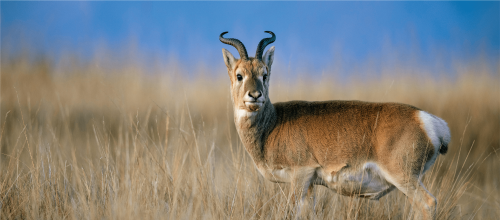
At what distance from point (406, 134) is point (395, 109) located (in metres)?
0.39

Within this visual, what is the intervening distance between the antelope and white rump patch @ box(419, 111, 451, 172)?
0.04 feet

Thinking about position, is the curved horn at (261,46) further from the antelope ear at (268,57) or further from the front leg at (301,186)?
the front leg at (301,186)

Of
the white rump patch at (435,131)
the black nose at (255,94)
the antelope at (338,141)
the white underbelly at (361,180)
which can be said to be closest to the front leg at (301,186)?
the antelope at (338,141)

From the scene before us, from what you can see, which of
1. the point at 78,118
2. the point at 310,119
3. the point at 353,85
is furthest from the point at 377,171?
the point at 78,118

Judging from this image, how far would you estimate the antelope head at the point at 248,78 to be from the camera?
448cm

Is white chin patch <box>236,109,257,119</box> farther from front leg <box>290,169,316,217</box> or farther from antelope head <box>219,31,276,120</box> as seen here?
front leg <box>290,169,316,217</box>

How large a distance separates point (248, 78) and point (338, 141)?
1.43 m

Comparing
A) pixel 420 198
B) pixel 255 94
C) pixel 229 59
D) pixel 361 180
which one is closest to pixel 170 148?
pixel 229 59

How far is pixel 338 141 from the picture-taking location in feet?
15.0

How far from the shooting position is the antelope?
4219 mm

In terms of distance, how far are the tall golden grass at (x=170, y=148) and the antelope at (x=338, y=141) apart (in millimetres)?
372

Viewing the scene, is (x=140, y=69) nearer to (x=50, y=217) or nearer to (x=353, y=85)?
(x=353, y=85)

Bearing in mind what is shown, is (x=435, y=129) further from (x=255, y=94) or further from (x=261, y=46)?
(x=261, y=46)

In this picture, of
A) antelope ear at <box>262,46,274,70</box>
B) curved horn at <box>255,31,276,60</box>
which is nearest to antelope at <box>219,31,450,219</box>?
curved horn at <box>255,31,276,60</box>
